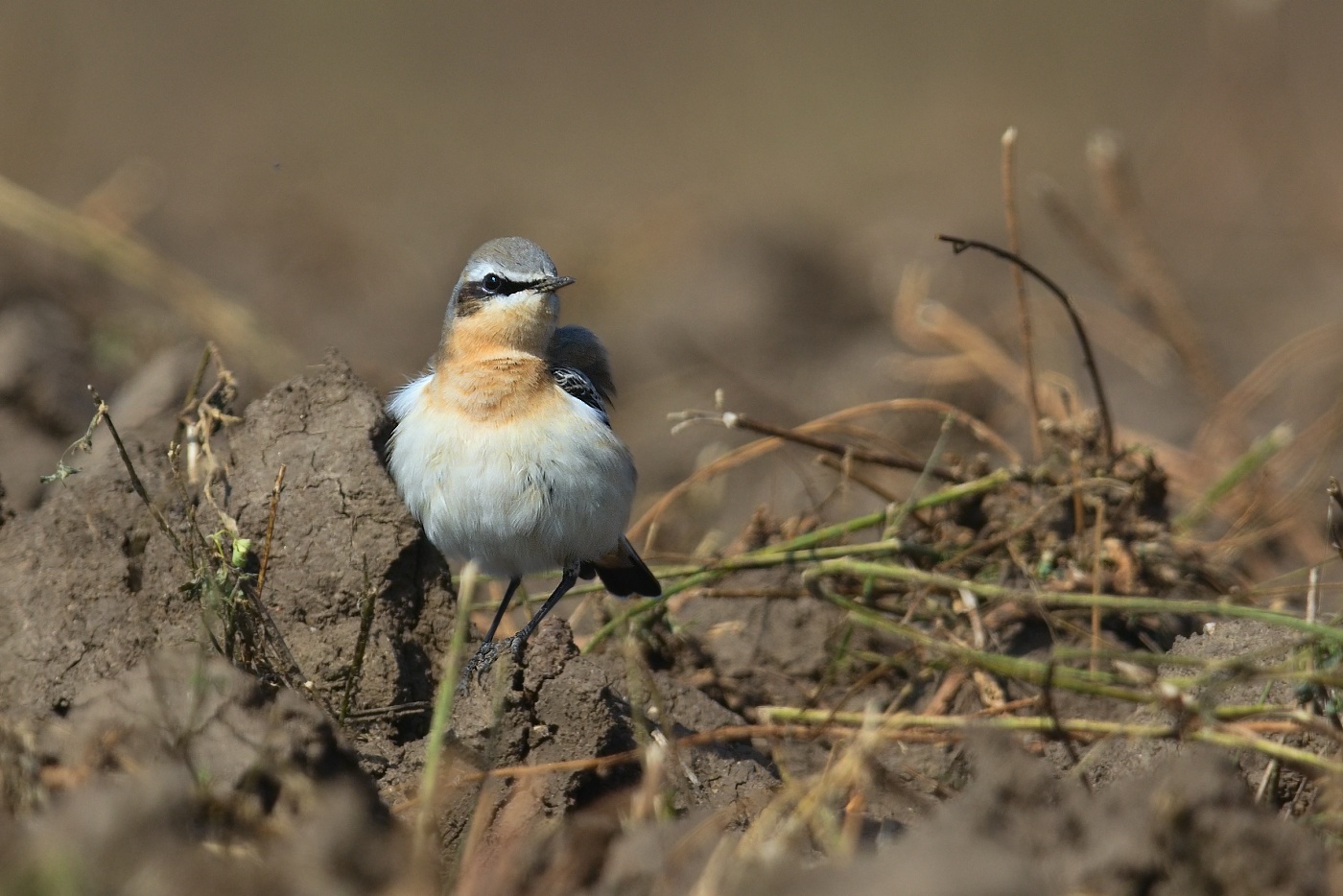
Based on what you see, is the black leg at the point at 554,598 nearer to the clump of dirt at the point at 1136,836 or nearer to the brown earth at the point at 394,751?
the brown earth at the point at 394,751

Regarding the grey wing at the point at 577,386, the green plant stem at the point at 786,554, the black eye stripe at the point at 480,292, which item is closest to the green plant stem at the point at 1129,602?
the green plant stem at the point at 786,554

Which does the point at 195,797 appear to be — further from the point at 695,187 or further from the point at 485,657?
the point at 695,187

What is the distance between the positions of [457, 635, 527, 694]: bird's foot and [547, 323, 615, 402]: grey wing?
3.62ft

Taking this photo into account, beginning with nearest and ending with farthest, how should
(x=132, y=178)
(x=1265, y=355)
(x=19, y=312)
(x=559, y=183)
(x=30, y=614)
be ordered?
(x=30, y=614) → (x=19, y=312) → (x=1265, y=355) → (x=132, y=178) → (x=559, y=183)

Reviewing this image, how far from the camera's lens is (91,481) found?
5.02 m

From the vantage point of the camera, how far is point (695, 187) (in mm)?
17828

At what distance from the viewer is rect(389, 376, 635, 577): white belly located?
5051 millimetres

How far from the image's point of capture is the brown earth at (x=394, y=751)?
2.88 metres

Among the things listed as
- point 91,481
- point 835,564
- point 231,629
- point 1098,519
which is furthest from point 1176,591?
point 91,481

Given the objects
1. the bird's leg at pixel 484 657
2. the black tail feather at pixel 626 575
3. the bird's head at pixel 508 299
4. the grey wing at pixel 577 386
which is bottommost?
the bird's leg at pixel 484 657

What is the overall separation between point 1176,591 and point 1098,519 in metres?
0.44

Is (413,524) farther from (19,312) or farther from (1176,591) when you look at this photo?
(19,312)

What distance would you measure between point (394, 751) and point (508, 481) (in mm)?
1091

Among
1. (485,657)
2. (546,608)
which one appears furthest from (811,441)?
(485,657)
